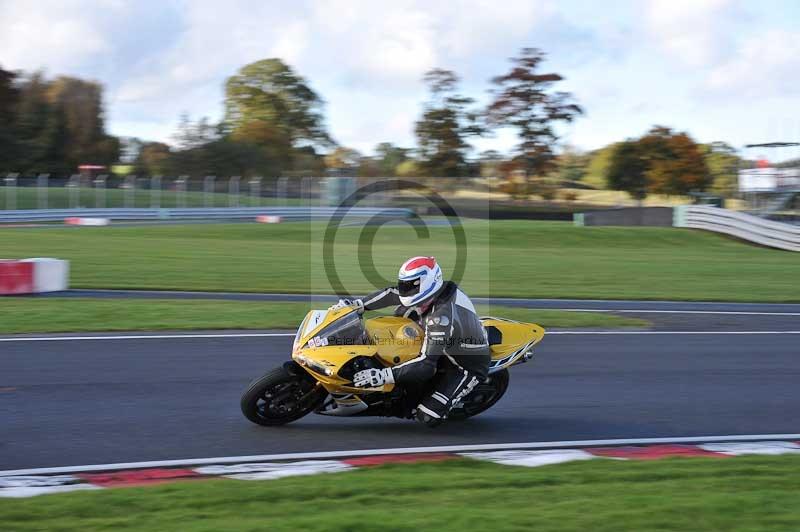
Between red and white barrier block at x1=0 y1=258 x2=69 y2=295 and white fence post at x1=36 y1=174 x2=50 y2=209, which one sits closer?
red and white barrier block at x1=0 y1=258 x2=69 y2=295

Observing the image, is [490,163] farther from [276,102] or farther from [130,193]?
[276,102]

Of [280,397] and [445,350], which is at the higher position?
[445,350]

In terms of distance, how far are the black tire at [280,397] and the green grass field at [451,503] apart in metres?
1.34

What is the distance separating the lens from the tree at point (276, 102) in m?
85.0

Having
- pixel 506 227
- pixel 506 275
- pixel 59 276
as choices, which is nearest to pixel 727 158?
pixel 506 227

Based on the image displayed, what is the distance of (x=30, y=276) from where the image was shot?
1752 centimetres

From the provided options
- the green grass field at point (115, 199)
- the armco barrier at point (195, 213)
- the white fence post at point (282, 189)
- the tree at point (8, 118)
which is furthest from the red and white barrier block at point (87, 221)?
the tree at point (8, 118)

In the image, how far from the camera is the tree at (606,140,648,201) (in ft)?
242

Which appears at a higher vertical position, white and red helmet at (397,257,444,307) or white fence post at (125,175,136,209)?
white fence post at (125,175,136,209)

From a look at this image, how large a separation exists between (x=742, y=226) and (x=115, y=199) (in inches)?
1250

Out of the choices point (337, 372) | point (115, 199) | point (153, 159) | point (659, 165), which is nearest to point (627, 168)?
point (659, 165)

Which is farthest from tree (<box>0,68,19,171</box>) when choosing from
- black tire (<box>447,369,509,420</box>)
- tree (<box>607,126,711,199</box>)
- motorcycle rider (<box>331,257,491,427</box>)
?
motorcycle rider (<box>331,257,491,427</box>)

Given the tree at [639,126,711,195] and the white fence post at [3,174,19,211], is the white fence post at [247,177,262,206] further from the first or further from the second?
the tree at [639,126,711,195]

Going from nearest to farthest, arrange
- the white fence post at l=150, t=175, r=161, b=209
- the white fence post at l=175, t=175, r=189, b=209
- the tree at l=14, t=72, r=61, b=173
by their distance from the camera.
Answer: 1. the white fence post at l=150, t=175, r=161, b=209
2. the white fence post at l=175, t=175, r=189, b=209
3. the tree at l=14, t=72, r=61, b=173
